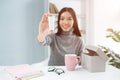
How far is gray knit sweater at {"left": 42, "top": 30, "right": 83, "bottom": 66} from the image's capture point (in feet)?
Result: 5.14

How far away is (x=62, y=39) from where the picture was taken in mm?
1601

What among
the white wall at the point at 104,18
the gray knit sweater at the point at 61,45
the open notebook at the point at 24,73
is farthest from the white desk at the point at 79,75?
the white wall at the point at 104,18

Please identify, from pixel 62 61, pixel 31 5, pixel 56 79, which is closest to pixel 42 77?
pixel 56 79

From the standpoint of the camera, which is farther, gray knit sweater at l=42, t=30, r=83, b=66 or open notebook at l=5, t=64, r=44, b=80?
gray knit sweater at l=42, t=30, r=83, b=66

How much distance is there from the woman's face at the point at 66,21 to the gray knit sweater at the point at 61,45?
0.14ft

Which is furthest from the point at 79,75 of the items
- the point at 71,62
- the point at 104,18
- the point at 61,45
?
the point at 104,18

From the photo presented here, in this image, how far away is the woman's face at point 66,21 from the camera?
159cm

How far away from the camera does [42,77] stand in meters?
1.09

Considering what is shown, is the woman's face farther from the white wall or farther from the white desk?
the white wall

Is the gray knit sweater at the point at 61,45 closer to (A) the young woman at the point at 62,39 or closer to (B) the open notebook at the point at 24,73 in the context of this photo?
(A) the young woman at the point at 62,39

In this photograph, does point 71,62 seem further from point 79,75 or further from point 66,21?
point 66,21

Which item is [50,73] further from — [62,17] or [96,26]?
[96,26]

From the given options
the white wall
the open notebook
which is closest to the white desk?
the open notebook

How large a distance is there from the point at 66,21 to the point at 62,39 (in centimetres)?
15
